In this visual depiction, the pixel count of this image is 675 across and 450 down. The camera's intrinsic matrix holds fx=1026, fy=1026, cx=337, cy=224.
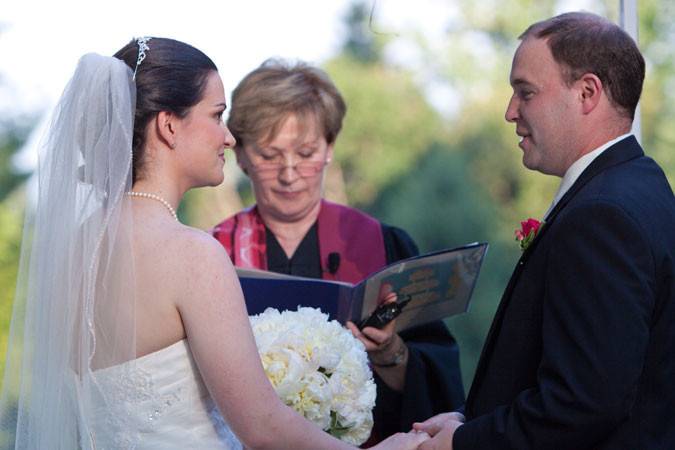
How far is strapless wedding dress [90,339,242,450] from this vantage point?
2.99 metres

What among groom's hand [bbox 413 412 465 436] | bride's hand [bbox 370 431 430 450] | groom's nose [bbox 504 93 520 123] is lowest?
bride's hand [bbox 370 431 430 450]

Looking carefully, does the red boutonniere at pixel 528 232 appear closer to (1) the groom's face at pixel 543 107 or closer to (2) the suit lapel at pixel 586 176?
(2) the suit lapel at pixel 586 176

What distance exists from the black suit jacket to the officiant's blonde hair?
167 cm

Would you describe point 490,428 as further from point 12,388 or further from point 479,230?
point 479,230

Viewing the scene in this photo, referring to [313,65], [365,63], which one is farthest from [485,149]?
[313,65]

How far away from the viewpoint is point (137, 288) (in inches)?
115

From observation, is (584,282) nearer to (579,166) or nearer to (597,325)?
(597,325)

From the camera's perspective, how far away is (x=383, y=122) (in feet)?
57.5

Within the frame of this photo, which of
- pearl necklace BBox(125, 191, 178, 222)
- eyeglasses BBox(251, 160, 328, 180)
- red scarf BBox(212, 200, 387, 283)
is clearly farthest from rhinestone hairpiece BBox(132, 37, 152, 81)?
red scarf BBox(212, 200, 387, 283)

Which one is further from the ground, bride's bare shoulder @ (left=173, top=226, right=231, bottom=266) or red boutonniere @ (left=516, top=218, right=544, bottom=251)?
bride's bare shoulder @ (left=173, top=226, right=231, bottom=266)

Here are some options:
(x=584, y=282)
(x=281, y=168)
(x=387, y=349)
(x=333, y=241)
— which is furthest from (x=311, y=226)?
(x=584, y=282)

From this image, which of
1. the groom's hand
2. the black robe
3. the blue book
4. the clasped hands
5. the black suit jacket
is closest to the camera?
the black suit jacket

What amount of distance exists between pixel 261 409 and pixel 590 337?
95 centimetres

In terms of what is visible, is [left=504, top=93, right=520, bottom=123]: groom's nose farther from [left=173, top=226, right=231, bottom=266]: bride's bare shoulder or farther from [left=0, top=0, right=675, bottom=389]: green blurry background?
[left=0, top=0, right=675, bottom=389]: green blurry background
